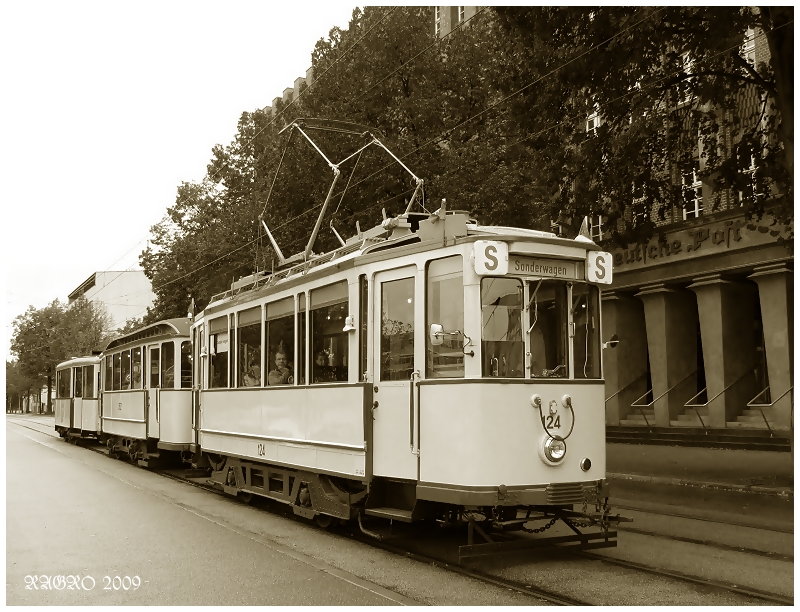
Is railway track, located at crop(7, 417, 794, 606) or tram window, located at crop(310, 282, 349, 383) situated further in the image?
tram window, located at crop(310, 282, 349, 383)

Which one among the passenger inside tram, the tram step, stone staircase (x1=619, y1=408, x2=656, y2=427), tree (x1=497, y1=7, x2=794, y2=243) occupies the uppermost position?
tree (x1=497, y1=7, x2=794, y2=243)

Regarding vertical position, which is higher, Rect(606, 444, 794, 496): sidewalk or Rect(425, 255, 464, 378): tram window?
Rect(425, 255, 464, 378): tram window

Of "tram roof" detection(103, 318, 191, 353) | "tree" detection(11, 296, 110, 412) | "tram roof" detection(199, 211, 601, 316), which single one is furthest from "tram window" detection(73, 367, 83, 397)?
"tree" detection(11, 296, 110, 412)

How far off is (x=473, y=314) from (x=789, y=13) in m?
7.14

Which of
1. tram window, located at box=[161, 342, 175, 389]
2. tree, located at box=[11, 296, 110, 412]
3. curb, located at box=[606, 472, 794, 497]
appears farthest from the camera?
tree, located at box=[11, 296, 110, 412]

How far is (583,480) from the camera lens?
8562 millimetres

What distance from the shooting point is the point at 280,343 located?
1190 centimetres

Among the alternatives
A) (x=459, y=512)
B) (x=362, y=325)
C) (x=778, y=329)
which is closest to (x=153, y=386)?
(x=362, y=325)

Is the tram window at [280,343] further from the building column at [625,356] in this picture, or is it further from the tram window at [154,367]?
the building column at [625,356]

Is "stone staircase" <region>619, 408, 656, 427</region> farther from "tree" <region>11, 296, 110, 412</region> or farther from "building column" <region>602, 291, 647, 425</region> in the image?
"tree" <region>11, 296, 110, 412</region>

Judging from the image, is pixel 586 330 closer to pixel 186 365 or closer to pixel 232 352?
pixel 232 352

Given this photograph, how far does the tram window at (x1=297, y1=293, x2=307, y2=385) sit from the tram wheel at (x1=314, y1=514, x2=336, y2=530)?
168 centimetres

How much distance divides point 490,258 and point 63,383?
2916cm

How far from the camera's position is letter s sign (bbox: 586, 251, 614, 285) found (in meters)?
8.86
